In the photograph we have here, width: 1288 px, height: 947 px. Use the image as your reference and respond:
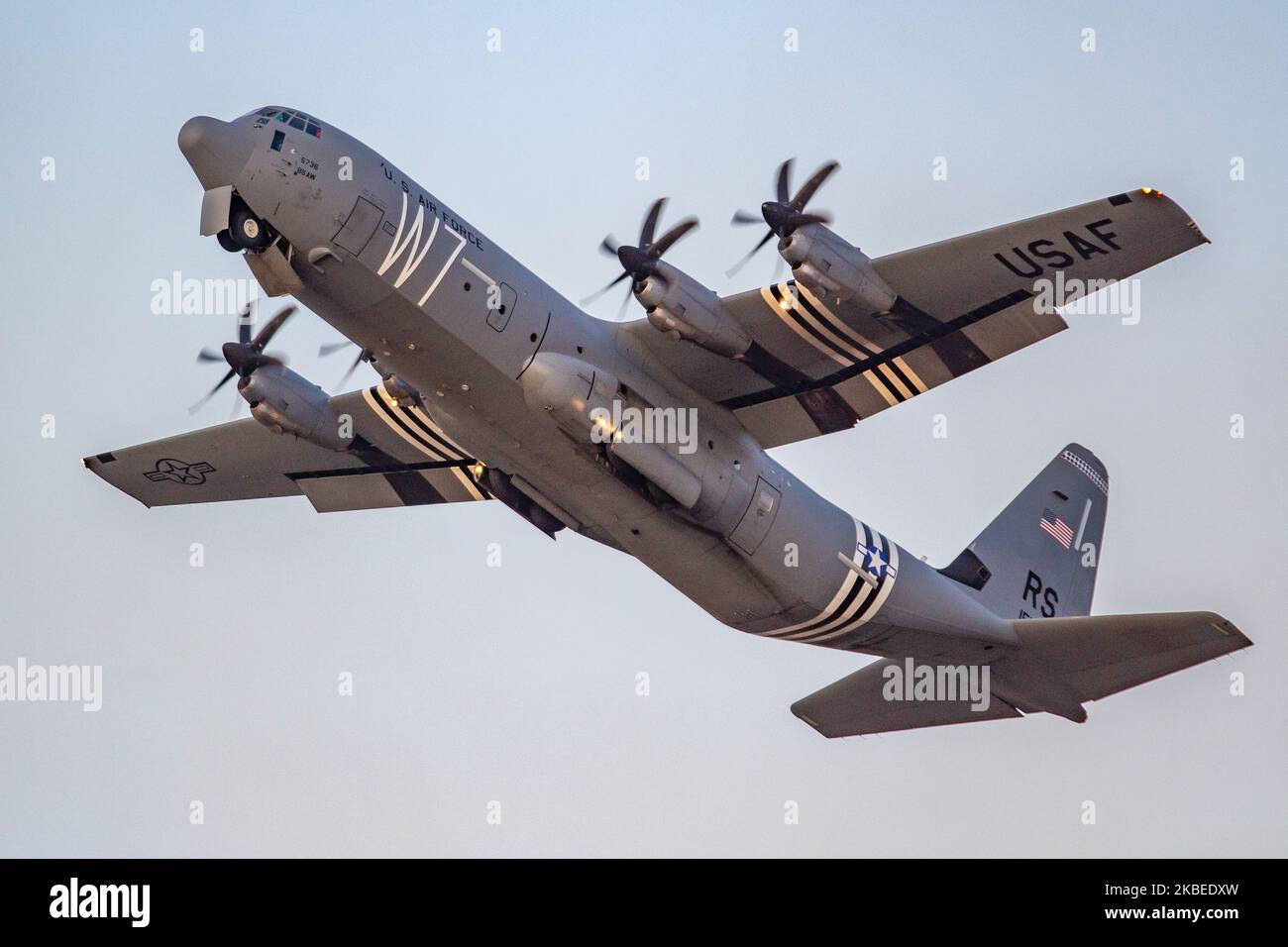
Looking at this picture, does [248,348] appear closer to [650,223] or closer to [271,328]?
[271,328]

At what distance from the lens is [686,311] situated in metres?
20.6

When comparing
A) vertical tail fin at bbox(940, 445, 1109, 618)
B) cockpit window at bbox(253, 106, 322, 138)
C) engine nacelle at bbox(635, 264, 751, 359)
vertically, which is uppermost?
cockpit window at bbox(253, 106, 322, 138)

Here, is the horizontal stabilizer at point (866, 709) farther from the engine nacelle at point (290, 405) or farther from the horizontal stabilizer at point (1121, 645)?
the engine nacelle at point (290, 405)

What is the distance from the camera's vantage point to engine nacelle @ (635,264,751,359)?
20.5 m

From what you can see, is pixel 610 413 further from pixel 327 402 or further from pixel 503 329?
pixel 327 402

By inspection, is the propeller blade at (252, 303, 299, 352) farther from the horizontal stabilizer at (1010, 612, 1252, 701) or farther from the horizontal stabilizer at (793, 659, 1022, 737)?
the horizontal stabilizer at (1010, 612, 1252, 701)

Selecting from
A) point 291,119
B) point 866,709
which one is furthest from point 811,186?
point 866,709

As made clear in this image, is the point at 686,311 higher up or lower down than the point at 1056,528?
higher up

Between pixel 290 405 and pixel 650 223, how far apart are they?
5951 millimetres

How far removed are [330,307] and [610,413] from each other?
145 inches

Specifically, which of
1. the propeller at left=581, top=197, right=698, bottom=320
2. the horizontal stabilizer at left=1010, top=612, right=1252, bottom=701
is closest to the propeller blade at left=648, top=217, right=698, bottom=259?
the propeller at left=581, top=197, right=698, bottom=320

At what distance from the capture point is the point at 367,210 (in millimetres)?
19344

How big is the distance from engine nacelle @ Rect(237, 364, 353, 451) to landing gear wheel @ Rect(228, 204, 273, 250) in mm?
3942

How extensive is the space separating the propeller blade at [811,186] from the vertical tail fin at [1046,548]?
7.63m
